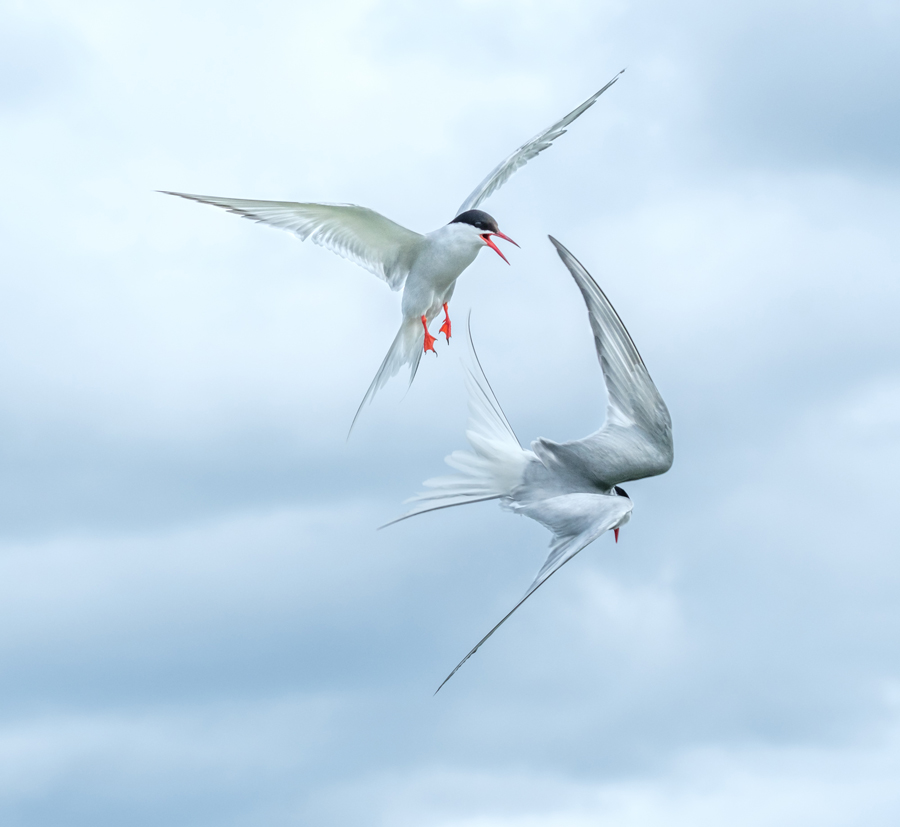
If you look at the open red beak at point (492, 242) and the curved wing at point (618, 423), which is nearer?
the curved wing at point (618, 423)

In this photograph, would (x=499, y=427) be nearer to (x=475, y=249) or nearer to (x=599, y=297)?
(x=599, y=297)

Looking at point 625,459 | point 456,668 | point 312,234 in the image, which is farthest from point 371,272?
point 456,668

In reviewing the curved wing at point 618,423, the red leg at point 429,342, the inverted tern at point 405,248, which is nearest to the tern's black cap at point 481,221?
the inverted tern at point 405,248

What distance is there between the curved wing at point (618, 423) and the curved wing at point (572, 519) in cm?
61

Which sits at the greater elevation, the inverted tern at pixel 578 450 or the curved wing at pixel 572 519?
the inverted tern at pixel 578 450

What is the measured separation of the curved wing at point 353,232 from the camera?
11.9 metres

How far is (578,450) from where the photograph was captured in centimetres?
1048

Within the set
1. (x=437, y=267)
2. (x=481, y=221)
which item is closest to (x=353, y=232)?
(x=437, y=267)

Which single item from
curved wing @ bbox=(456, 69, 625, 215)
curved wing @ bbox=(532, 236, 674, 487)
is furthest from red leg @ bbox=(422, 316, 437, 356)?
curved wing @ bbox=(532, 236, 674, 487)

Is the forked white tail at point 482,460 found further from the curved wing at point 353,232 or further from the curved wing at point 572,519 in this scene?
the curved wing at point 353,232

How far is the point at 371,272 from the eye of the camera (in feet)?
43.3

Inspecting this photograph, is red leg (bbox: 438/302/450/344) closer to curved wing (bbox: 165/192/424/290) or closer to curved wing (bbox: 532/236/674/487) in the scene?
curved wing (bbox: 165/192/424/290)

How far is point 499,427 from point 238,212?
321 centimetres

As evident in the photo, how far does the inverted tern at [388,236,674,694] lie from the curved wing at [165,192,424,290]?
2.70 metres
